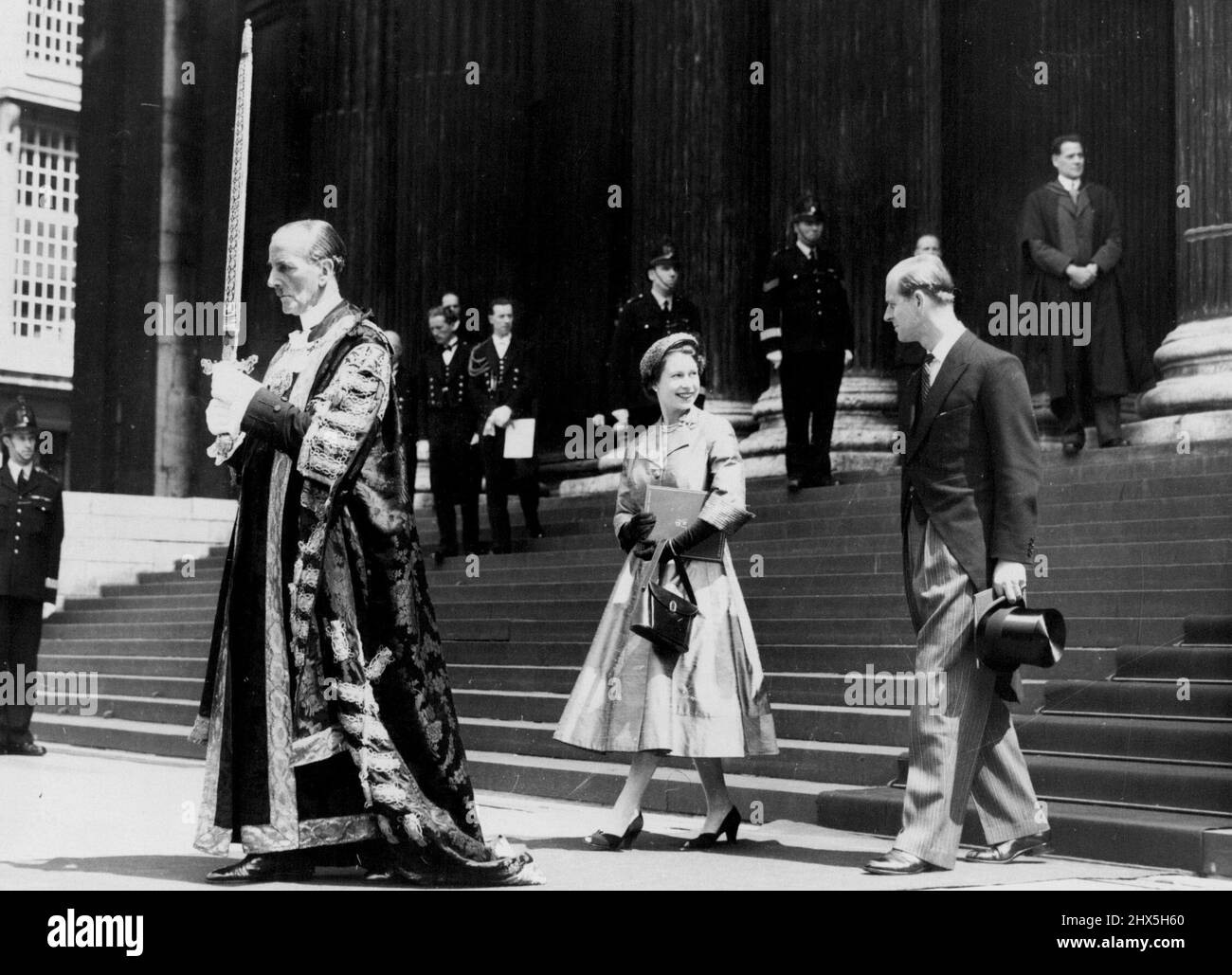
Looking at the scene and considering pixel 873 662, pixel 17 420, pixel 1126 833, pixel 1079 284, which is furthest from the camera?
pixel 17 420

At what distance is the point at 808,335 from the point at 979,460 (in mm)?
5826

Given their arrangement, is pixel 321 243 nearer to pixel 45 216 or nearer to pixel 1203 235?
pixel 1203 235

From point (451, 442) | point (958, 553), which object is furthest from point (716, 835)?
point (451, 442)

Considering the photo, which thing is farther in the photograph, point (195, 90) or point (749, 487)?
point (195, 90)

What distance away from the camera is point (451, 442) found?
544 inches

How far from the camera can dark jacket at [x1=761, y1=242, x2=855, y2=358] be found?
11797 millimetres

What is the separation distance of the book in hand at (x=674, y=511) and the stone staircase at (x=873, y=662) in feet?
4.62

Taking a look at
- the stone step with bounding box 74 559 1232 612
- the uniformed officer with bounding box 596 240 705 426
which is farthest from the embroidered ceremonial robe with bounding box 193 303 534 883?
the uniformed officer with bounding box 596 240 705 426

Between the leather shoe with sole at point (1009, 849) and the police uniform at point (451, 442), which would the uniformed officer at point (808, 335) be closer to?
the police uniform at point (451, 442)

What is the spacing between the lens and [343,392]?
5.67 meters

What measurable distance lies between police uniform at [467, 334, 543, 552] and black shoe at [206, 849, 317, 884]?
7.83 metres
